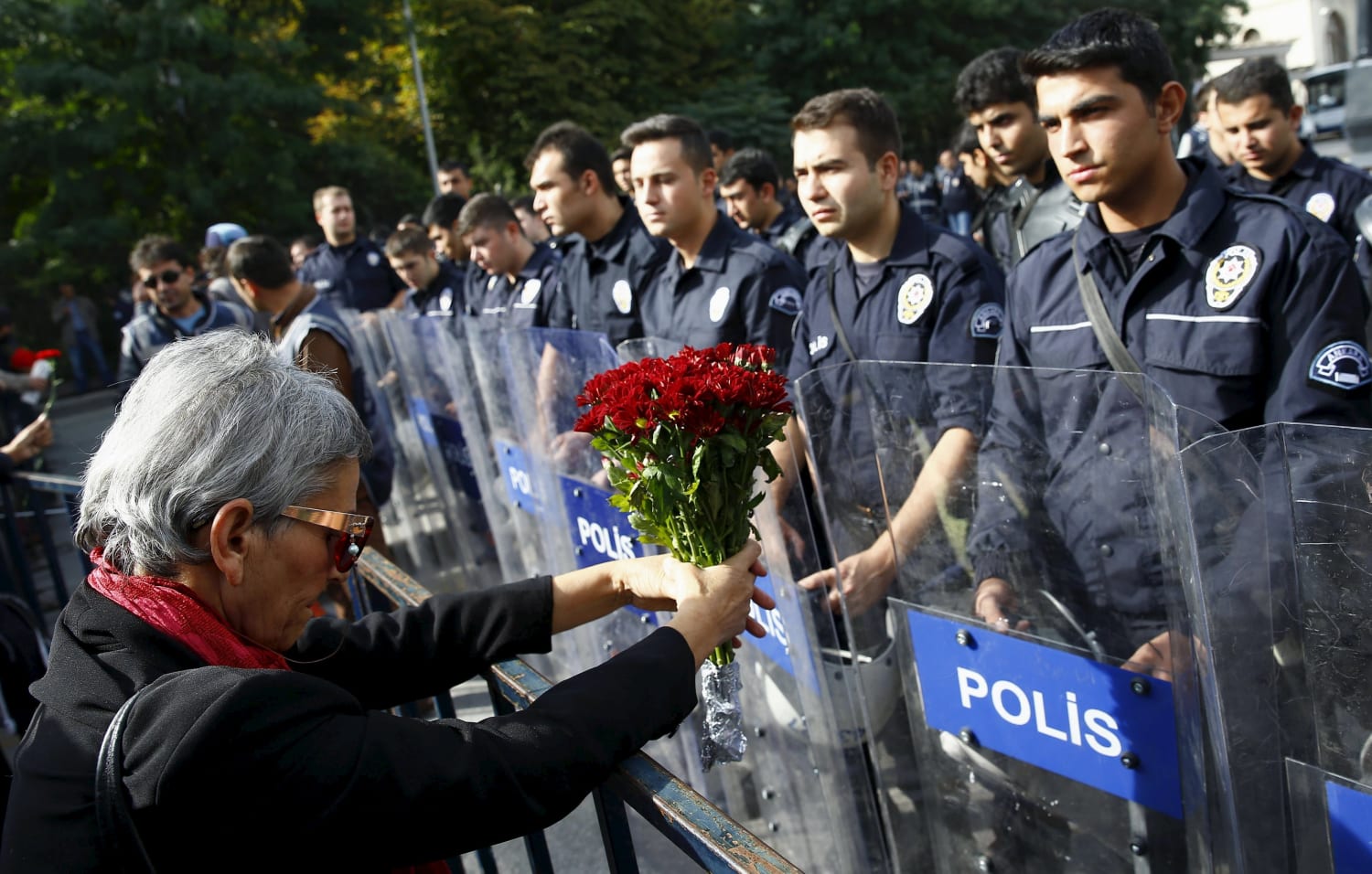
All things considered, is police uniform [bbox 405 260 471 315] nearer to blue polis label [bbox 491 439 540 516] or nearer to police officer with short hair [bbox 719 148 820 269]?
police officer with short hair [bbox 719 148 820 269]

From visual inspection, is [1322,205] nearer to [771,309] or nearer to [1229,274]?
[771,309]

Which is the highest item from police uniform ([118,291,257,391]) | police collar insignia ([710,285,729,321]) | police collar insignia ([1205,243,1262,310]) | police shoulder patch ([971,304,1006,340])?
police uniform ([118,291,257,391])

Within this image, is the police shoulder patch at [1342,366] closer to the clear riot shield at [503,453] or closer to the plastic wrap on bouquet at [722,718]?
the plastic wrap on bouquet at [722,718]

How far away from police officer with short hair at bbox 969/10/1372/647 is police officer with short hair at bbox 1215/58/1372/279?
2723 millimetres

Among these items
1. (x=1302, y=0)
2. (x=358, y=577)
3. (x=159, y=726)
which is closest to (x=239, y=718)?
(x=159, y=726)

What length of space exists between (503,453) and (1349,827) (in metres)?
3.24

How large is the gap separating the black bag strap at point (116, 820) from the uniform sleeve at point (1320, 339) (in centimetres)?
205

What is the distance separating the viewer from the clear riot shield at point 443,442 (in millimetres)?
5414

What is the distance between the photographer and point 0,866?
1.37m

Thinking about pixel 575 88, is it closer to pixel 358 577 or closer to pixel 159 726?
pixel 358 577

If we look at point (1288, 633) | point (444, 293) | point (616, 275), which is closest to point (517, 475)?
point (616, 275)

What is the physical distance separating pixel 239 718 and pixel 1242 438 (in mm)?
1394

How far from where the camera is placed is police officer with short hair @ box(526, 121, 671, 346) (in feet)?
15.1

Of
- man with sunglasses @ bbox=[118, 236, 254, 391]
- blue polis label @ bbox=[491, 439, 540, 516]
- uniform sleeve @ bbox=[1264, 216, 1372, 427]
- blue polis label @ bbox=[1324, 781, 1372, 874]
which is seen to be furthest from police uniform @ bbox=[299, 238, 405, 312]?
blue polis label @ bbox=[1324, 781, 1372, 874]
